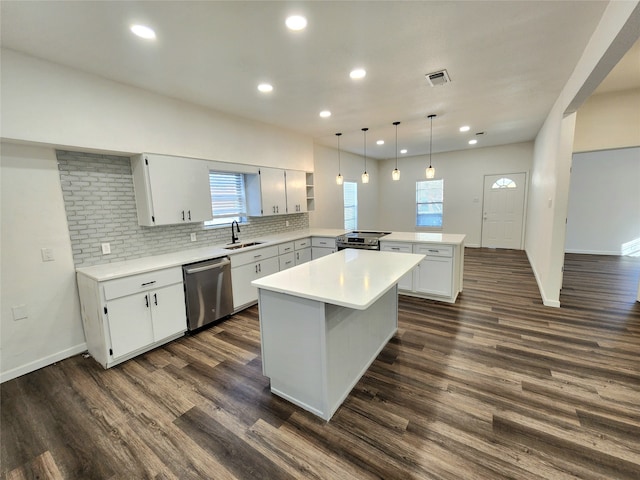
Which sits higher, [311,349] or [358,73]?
[358,73]

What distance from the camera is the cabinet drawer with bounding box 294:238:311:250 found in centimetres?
468

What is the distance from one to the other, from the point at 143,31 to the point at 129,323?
2.49 m

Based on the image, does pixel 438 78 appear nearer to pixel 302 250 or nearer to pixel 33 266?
pixel 302 250

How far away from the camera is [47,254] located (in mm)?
2582

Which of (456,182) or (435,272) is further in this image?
(456,182)

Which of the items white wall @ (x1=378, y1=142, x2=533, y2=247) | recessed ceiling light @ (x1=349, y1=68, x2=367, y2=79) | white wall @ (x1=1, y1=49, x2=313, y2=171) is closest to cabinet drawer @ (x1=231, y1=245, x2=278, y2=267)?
white wall @ (x1=1, y1=49, x2=313, y2=171)

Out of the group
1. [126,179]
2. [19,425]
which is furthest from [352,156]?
[19,425]

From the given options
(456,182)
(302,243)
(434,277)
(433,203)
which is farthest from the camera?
(433,203)

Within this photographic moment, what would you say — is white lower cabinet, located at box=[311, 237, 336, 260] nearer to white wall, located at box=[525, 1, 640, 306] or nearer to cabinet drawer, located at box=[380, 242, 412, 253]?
cabinet drawer, located at box=[380, 242, 412, 253]

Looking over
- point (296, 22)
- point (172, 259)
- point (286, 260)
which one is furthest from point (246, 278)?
point (296, 22)

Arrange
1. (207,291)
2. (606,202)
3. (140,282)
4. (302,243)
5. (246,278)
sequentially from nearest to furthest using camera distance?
(140,282) → (207,291) → (246,278) → (302,243) → (606,202)

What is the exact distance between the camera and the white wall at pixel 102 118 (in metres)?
2.24

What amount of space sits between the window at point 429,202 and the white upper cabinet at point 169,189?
6.60 meters

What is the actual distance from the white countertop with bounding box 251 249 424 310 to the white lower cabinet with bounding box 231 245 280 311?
4.60 ft
